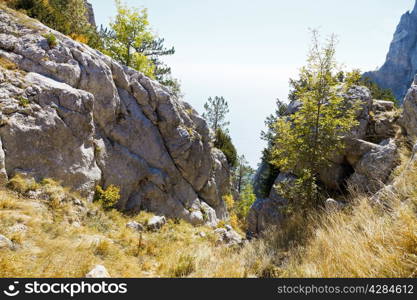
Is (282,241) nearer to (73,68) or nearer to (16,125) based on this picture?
(16,125)

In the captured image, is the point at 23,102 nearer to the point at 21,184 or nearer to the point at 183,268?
the point at 21,184

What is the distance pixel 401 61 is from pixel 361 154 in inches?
5123

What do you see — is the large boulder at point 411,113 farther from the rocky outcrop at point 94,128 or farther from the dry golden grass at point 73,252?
the rocky outcrop at point 94,128

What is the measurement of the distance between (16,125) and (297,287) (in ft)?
38.0

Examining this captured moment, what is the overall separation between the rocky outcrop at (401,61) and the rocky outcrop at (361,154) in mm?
111181

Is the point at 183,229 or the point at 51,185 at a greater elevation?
the point at 51,185

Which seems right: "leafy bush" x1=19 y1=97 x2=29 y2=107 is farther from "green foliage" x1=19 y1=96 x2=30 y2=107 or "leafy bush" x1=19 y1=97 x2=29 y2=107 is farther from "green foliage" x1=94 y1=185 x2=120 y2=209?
"green foliage" x1=94 y1=185 x2=120 y2=209

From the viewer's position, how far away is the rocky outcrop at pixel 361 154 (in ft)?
47.3

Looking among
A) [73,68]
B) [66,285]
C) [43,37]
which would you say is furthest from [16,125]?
[66,285]

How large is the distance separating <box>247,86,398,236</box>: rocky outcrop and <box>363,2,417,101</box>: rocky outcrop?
111m

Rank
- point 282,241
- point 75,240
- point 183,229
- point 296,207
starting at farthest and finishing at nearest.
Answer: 1. point 183,229
2. point 296,207
3. point 282,241
4. point 75,240

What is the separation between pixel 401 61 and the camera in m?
110

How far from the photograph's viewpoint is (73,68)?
45.2 feet

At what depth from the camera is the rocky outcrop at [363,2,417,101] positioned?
106 meters
